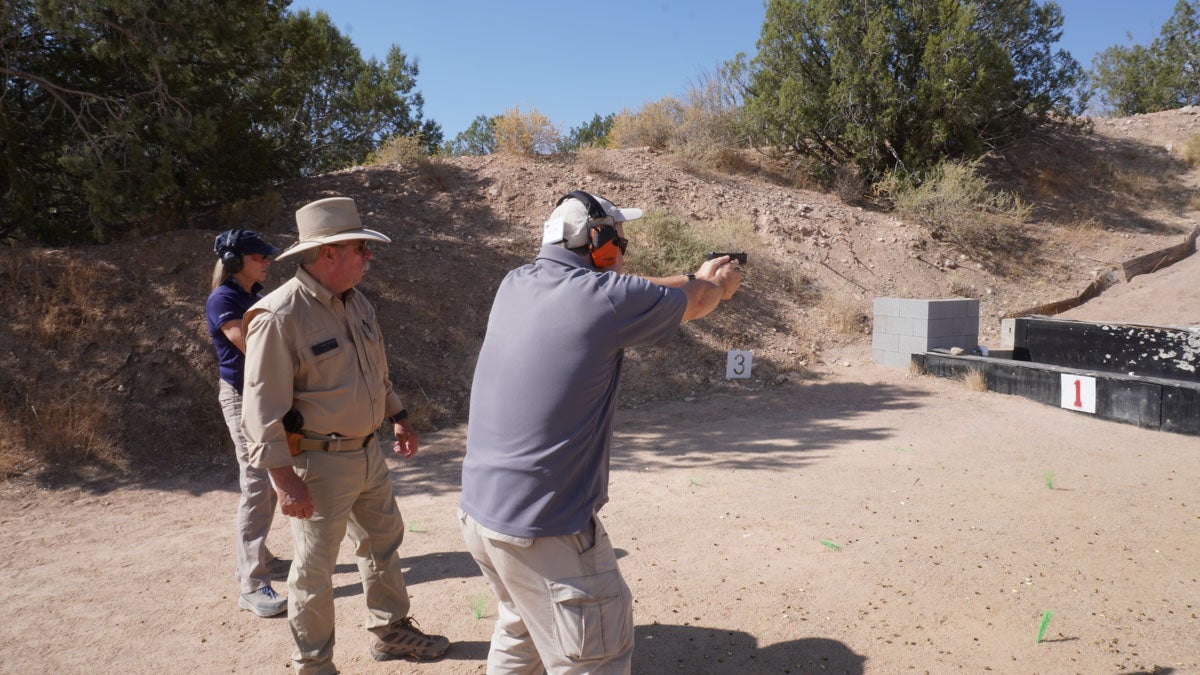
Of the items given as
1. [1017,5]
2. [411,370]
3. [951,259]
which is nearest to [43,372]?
[411,370]

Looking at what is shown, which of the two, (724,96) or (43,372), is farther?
(724,96)

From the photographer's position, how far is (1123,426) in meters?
7.81

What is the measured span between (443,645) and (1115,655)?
9.94 ft

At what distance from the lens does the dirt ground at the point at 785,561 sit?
11.8 ft

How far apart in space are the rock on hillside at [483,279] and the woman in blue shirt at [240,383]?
4.00 metres

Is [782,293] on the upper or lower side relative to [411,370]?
upper

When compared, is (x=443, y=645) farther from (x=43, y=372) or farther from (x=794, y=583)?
(x=43, y=372)

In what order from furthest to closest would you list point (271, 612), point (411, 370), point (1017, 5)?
point (1017, 5), point (411, 370), point (271, 612)

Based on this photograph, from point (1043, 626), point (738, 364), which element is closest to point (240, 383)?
point (1043, 626)

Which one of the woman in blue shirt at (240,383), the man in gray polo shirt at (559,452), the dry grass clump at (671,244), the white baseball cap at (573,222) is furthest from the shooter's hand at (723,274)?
the dry grass clump at (671,244)

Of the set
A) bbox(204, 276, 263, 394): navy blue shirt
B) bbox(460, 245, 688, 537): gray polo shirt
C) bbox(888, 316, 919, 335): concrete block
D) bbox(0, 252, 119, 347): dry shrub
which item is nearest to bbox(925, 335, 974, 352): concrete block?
bbox(888, 316, 919, 335): concrete block

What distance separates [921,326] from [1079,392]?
2.34 meters

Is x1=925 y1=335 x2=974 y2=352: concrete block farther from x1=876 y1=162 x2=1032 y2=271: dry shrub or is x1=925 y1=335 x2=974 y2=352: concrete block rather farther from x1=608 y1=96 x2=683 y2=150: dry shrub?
x1=608 y1=96 x2=683 y2=150: dry shrub

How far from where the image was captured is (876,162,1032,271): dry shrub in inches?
615
